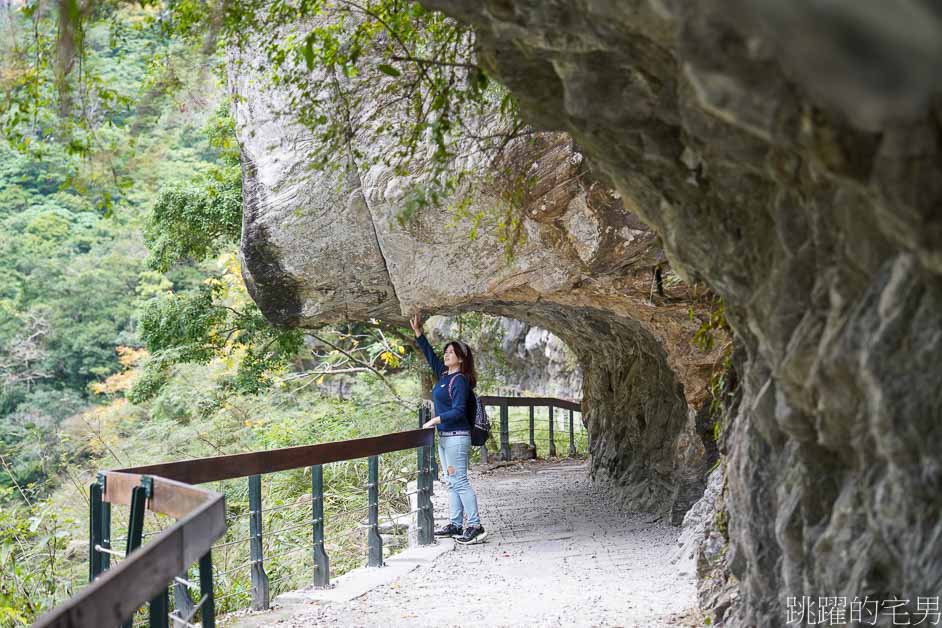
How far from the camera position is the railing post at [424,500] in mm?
7180

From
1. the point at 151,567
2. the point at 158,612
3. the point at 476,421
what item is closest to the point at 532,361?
the point at 476,421

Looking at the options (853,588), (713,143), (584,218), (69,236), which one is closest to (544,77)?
(713,143)

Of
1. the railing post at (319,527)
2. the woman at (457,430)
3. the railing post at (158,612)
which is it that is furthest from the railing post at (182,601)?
the woman at (457,430)

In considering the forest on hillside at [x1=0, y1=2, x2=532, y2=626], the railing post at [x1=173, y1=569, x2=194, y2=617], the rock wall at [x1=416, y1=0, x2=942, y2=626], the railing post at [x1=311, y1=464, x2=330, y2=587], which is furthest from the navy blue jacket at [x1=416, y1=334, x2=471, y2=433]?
the rock wall at [x1=416, y1=0, x2=942, y2=626]

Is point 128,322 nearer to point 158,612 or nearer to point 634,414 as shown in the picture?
point 634,414

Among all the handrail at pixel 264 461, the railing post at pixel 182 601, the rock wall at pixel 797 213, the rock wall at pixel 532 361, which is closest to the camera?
the rock wall at pixel 797 213

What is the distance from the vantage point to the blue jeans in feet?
23.5

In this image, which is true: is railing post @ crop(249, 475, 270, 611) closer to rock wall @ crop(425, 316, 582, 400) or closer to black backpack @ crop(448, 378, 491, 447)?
black backpack @ crop(448, 378, 491, 447)

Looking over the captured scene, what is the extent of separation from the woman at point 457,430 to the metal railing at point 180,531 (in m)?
0.21

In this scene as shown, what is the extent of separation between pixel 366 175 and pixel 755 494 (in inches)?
188

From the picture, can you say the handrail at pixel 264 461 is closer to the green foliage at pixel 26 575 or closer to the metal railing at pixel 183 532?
the metal railing at pixel 183 532

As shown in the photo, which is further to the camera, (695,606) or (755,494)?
(695,606)

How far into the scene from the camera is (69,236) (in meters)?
31.2

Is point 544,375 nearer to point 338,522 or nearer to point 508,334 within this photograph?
point 508,334
